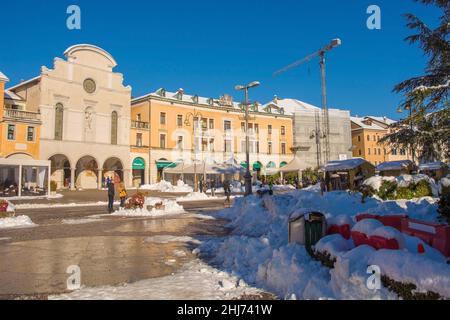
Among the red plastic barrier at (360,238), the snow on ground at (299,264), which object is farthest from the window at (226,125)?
the red plastic barrier at (360,238)

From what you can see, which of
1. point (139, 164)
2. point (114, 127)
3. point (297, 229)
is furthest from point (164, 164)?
point (297, 229)

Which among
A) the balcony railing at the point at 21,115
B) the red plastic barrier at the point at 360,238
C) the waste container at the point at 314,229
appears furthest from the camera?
the balcony railing at the point at 21,115

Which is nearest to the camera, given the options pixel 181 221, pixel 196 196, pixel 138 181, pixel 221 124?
pixel 181 221

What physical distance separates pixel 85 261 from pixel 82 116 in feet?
119

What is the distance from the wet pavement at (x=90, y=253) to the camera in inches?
223

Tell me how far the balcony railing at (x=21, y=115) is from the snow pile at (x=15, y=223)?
24750 millimetres

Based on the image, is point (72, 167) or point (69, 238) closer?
point (69, 238)

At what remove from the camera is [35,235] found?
10.5 metres

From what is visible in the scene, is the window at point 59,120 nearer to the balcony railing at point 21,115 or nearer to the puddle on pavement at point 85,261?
the balcony railing at point 21,115

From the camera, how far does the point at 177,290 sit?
16.6ft

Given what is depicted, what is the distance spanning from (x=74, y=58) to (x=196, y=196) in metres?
23.6

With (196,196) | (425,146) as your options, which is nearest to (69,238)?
(425,146)
